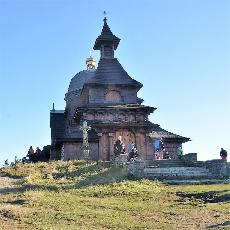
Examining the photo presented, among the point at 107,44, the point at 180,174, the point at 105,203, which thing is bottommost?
the point at 105,203

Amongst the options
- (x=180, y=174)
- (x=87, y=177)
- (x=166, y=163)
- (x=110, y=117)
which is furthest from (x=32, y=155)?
(x=180, y=174)

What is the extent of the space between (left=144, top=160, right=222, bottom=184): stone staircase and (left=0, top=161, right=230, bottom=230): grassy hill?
1464 mm

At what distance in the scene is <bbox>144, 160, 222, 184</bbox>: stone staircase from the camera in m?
25.2

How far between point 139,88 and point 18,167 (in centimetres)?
1625

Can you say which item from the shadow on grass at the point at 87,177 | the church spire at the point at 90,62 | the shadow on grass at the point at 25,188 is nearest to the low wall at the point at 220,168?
the shadow on grass at the point at 87,177

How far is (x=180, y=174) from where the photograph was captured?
2667 centimetres

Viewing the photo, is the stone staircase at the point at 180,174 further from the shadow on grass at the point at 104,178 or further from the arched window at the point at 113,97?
the arched window at the point at 113,97

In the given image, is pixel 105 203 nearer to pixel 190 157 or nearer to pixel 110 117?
pixel 190 157

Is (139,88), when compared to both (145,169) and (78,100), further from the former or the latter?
(145,169)

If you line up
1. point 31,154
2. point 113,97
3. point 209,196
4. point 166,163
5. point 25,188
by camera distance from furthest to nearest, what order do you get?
point 113,97 → point 31,154 → point 166,163 → point 25,188 → point 209,196

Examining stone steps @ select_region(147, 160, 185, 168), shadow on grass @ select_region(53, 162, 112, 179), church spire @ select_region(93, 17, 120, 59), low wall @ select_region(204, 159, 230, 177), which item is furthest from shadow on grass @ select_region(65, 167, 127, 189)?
church spire @ select_region(93, 17, 120, 59)

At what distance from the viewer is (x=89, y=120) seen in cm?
3988

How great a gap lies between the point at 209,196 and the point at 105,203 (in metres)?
4.53

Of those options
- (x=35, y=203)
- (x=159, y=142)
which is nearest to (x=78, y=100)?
(x=159, y=142)
